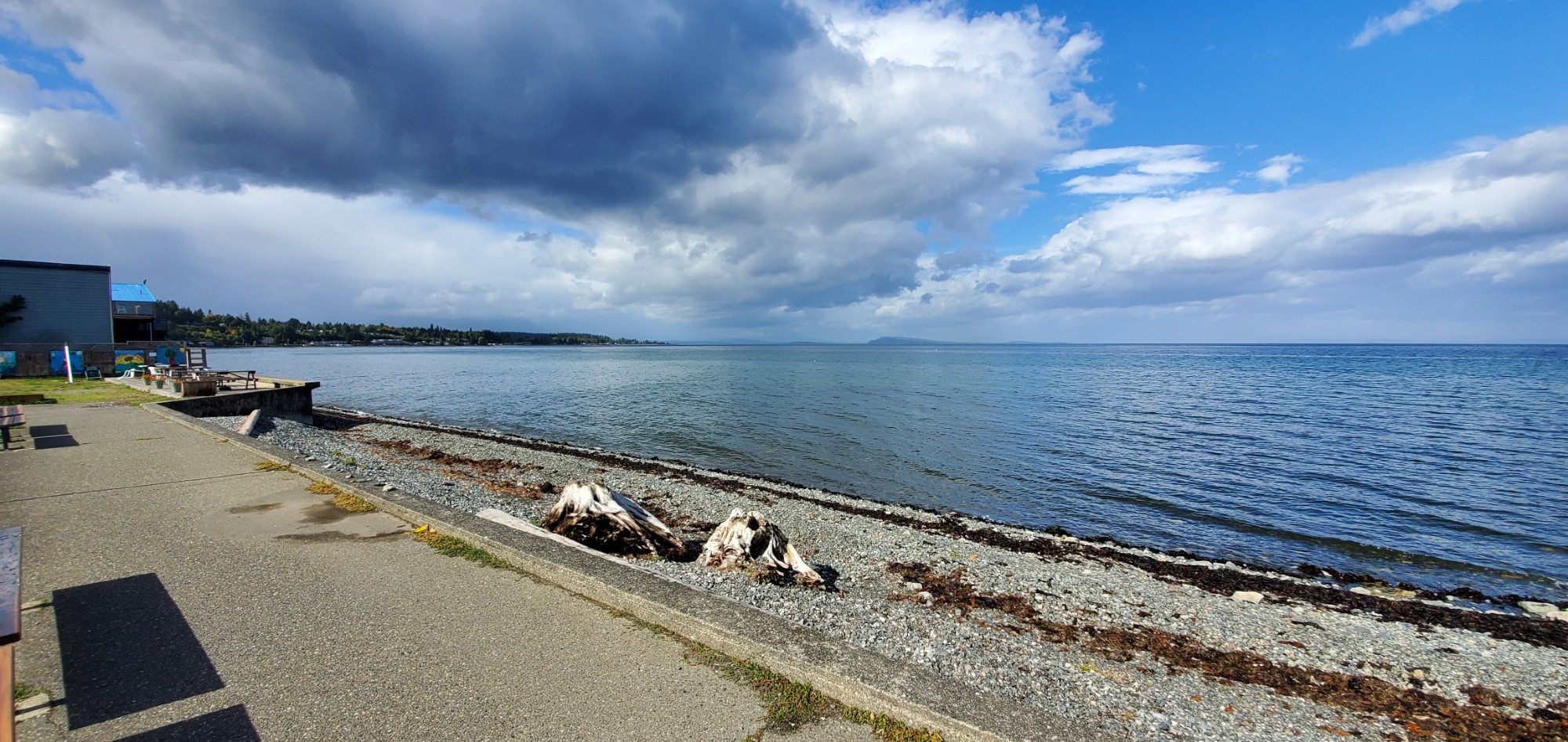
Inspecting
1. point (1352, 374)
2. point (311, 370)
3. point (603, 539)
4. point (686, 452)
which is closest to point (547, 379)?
point (311, 370)

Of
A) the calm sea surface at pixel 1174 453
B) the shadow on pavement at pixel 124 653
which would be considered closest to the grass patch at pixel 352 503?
the shadow on pavement at pixel 124 653

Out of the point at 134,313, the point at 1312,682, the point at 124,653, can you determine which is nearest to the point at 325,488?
the point at 124,653

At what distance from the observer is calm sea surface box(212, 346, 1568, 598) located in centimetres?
1330

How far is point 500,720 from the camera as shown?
363cm

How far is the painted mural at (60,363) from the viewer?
28859 millimetres

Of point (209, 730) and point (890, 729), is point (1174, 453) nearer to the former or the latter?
point (890, 729)

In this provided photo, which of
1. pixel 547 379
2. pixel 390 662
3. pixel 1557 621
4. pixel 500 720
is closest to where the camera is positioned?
pixel 500 720

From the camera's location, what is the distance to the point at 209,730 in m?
3.39

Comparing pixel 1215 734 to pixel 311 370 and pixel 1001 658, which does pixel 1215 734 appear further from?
pixel 311 370

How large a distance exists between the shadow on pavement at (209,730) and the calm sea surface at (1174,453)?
565 inches

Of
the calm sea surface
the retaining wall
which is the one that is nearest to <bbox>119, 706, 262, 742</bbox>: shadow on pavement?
the calm sea surface

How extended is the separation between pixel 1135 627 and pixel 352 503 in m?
10.1

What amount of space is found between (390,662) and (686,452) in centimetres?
1817

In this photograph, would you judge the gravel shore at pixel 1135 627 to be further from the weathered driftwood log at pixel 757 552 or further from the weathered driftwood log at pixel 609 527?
the weathered driftwood log at pixel 609 527
